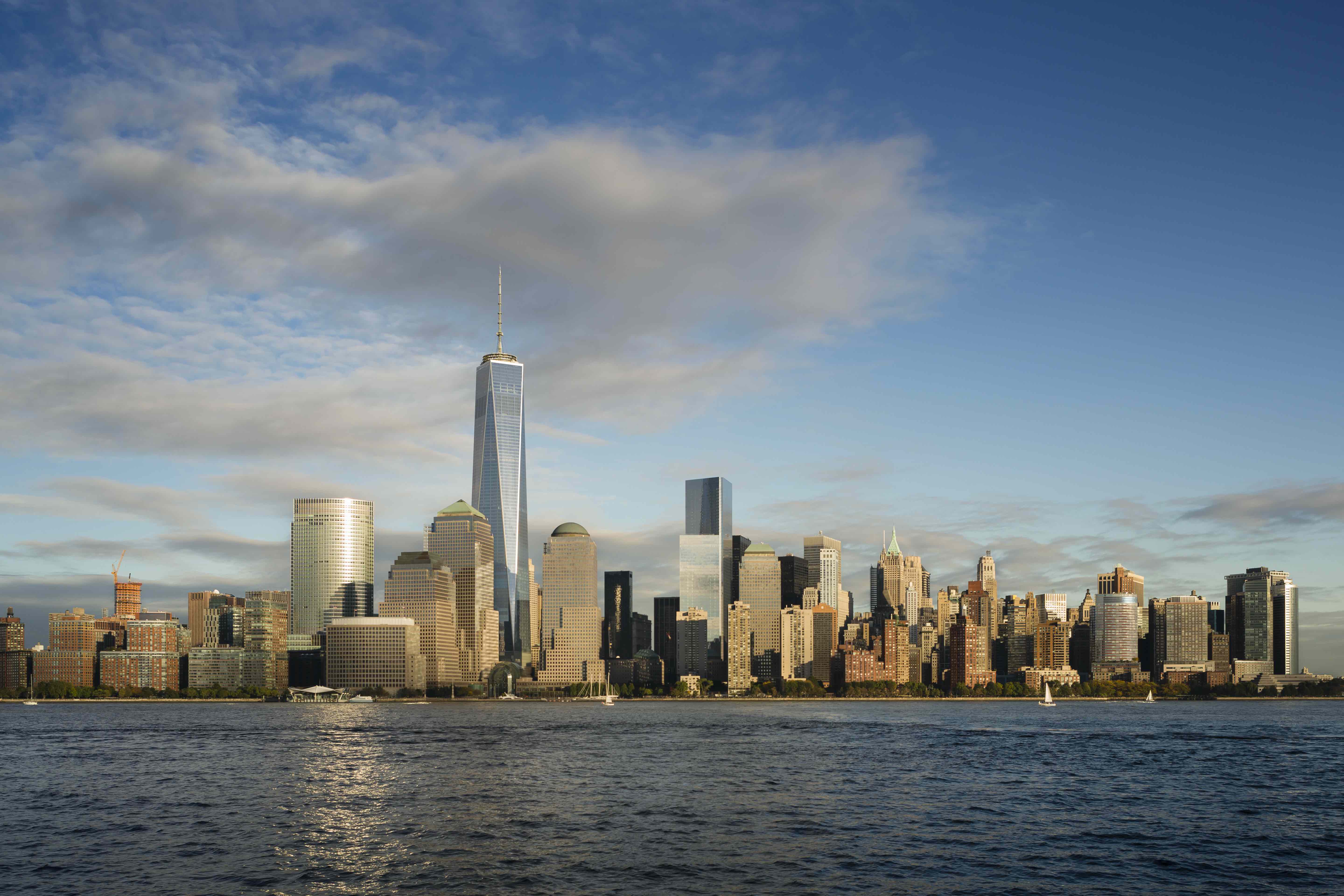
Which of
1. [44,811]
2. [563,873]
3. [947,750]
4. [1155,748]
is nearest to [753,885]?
[563,873]

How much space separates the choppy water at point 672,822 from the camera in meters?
59.4

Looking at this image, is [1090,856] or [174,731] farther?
[174,731]

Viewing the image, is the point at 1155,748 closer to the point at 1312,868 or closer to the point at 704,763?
the point at 704,763

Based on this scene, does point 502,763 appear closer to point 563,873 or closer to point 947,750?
point 947,750

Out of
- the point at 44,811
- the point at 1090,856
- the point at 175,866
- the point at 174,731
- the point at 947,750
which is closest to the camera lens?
the point at 175,866

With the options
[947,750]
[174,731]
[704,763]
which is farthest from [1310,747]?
[174,731]

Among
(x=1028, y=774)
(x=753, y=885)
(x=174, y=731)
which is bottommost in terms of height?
(x=174, y=731)

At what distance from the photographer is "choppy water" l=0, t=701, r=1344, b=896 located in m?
59.4

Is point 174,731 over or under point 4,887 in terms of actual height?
under

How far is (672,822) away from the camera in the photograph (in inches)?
3086

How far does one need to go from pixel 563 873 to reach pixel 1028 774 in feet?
225

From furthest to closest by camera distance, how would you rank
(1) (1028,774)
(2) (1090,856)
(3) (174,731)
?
(3) (174,731) → (1) (1028,774) → (2) (1090,856)

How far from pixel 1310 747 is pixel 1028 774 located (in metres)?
71.8

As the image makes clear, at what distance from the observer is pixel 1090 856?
66562mm
